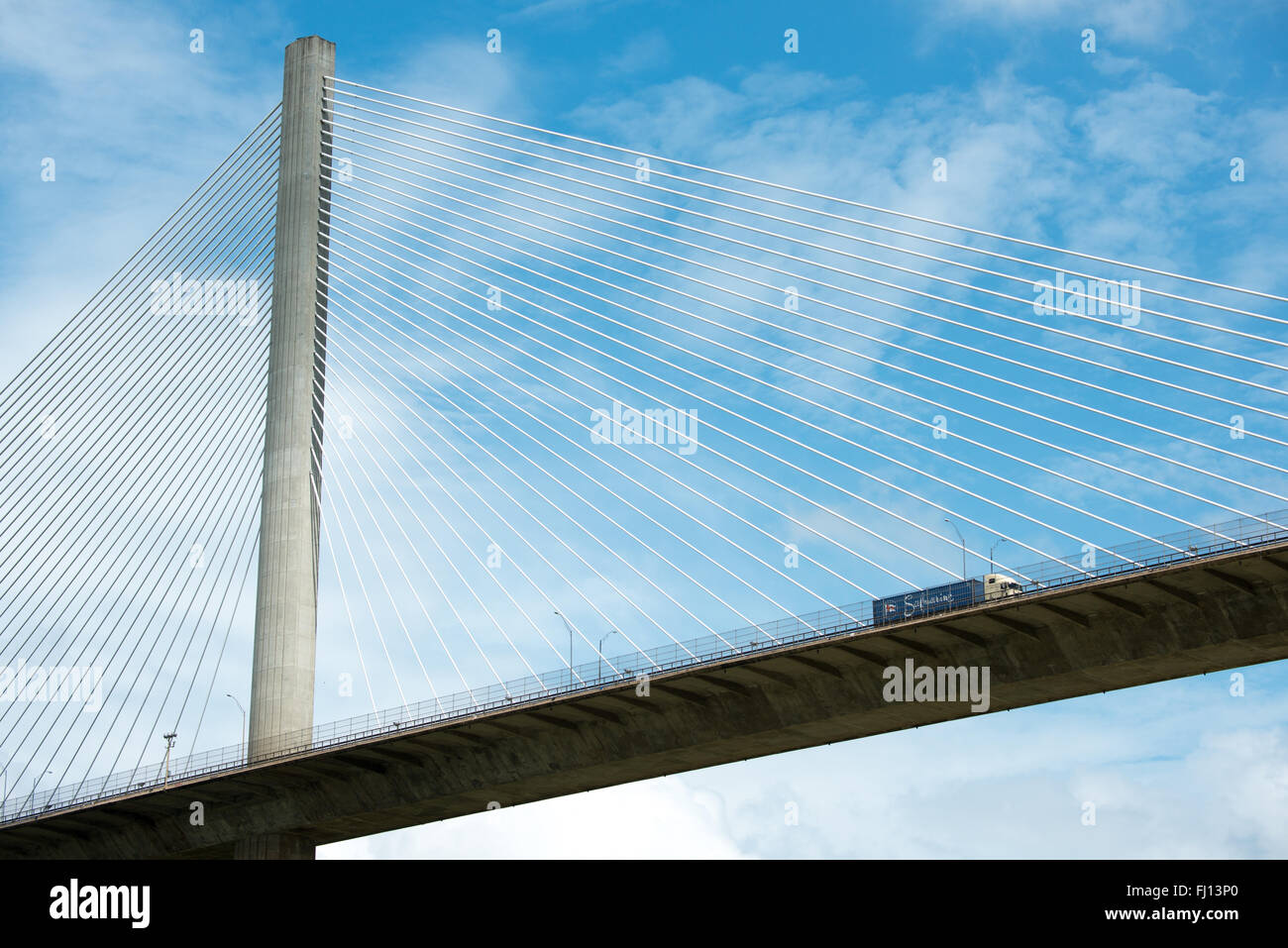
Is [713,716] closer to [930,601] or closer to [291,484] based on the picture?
[930,601]

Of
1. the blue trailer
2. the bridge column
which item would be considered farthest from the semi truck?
the bridge column

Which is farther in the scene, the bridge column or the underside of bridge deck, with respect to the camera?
the bridge column

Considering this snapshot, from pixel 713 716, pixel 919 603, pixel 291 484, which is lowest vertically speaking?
pixel 713 716

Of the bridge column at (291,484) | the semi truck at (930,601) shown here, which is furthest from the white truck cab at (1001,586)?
the bridge column at (291,484)

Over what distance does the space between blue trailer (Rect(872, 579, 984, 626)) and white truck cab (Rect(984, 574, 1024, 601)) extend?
32 centimetres

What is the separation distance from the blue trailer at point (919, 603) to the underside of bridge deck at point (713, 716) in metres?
0.55

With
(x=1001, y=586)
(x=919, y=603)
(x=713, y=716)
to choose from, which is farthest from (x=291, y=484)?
(x=1001, y=586)

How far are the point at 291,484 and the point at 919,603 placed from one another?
70.3 ft

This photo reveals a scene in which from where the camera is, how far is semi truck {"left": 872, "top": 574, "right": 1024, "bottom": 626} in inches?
1705

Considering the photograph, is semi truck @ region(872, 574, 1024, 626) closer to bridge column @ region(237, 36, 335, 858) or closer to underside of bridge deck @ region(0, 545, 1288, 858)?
underside of bridge deck @ region(0, 545, 1288, 858)

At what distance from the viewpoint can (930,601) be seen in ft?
144
